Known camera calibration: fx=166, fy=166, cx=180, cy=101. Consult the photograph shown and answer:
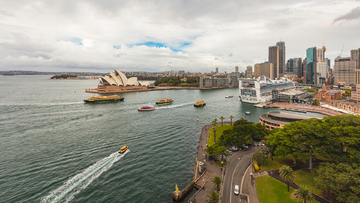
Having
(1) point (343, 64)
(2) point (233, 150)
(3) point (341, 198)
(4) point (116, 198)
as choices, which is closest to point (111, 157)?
(4) point (116, 198)

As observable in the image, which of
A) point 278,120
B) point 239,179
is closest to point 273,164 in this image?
point 239,179

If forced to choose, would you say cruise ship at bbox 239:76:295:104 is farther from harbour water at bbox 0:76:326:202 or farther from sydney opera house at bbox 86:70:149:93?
sydney opera house at bbox 86:70:149:93

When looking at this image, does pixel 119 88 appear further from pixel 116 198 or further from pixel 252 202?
pixel 252 202

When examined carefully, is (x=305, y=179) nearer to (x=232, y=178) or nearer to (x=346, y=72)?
(x=232, y=178)

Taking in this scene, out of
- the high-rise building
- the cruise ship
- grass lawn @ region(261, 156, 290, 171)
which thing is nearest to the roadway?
grass lawn @ region(261, 156, 290, 171)

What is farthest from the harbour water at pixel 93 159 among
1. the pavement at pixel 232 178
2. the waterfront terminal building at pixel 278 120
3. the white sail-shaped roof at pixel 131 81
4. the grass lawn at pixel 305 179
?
the white sail-shaped roof at pixel 131 81

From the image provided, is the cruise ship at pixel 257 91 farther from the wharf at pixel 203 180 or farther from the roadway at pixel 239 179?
the wharf at pixel 203 180
